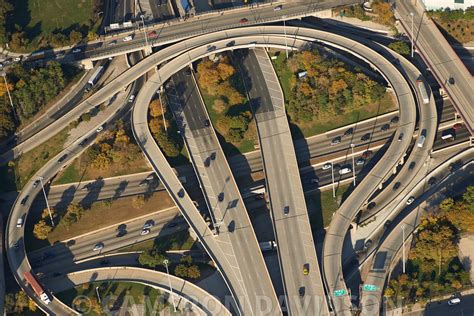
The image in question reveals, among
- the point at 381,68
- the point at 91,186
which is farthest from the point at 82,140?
the point at 381,68

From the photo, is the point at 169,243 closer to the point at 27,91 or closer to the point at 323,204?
the point at 323,204

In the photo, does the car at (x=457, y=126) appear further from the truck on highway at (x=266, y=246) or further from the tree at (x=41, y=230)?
the tree at (x=41, y=230)

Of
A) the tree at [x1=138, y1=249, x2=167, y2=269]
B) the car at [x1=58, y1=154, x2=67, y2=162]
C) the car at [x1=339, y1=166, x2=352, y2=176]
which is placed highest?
the car at [x1=58, y1=154, x2=67, y2=162]

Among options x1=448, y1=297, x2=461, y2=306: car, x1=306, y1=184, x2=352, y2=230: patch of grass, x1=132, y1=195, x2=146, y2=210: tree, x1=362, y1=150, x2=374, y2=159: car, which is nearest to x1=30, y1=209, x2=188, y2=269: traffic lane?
x1=132, y1=195, x2=146, y2=210: tree

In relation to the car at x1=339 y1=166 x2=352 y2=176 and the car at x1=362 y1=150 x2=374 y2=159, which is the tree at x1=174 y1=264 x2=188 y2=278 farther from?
the car at x1=362 y1=150 x2=374 y2=159

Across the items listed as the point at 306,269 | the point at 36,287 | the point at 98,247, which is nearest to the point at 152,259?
the point at 98,247

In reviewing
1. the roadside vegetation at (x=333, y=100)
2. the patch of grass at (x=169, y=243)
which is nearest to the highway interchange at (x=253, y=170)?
the patch of grass at (x=169, y=243)

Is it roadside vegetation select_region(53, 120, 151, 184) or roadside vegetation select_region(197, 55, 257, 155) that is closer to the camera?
roadside vegetation select_region(53, 120, 151, 184)
